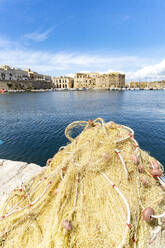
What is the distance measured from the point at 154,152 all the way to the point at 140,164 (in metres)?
9.93

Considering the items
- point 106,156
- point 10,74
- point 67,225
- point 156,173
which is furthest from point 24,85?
point 156,173

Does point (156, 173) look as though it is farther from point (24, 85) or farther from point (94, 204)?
point (24, 85)

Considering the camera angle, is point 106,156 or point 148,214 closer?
point 148,214

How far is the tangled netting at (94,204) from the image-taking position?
2.35 m

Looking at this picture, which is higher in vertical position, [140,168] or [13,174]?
[140,168]

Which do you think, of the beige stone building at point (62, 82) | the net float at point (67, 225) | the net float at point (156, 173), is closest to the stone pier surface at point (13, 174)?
the net float at point (67, 225)

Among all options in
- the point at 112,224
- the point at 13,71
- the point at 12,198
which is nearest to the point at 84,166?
the point at 112,224

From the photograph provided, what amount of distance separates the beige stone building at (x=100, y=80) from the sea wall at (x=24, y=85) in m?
39.4

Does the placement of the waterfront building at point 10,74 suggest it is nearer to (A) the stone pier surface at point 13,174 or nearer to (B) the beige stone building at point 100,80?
(B) the beige stone building at point 100,80

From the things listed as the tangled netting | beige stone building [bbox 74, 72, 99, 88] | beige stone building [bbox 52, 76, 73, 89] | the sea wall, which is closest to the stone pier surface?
the tangled netting

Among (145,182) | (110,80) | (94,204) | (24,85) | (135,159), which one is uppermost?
Answer: (110,80)

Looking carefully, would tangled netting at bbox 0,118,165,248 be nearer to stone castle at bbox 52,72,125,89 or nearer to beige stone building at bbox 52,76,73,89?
stone castle at bbox 52,72,125,89

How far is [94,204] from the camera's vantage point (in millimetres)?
2635

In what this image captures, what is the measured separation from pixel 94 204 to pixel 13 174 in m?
4.85
